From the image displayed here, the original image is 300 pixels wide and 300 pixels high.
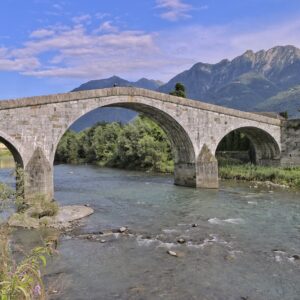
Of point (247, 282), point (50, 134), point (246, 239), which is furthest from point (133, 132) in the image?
point (247, 282)

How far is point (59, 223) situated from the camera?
18.0m

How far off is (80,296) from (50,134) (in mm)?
13424

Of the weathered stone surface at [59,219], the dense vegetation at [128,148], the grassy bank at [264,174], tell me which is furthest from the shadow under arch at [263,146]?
the weathered stone surface at [59,219]

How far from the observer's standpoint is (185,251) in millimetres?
13984

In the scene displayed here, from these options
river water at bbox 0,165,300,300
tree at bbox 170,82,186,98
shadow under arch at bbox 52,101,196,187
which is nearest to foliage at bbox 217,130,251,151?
tree at bbox 170,82,186,98

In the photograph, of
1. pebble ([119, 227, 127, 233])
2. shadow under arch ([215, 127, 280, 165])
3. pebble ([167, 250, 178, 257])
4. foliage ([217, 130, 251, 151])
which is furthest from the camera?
foliage ([217, 130, 251, 151])

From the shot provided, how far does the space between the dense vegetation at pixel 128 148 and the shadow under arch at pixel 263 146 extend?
932 cm

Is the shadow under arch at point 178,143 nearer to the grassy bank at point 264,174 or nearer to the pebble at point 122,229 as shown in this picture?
the grassy bank at point 264,174

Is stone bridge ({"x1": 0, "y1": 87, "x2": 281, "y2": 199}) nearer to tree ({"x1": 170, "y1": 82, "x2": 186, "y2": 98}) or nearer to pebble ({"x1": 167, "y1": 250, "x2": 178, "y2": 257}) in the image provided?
pebble ({"x1": 167, "y1": 250, "x2": 178, "y2": 257})

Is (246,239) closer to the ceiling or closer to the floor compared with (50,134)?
closer to the floor

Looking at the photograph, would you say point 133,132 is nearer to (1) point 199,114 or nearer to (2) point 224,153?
(2) point 224,153

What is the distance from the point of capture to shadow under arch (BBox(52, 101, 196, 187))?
28531 millimetres

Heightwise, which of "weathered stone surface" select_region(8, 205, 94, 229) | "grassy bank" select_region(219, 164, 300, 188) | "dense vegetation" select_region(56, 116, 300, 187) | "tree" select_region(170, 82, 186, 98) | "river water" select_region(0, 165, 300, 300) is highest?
"tree" select_region(170, 82, 186, 98)

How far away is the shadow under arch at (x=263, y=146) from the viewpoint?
36.1 m
